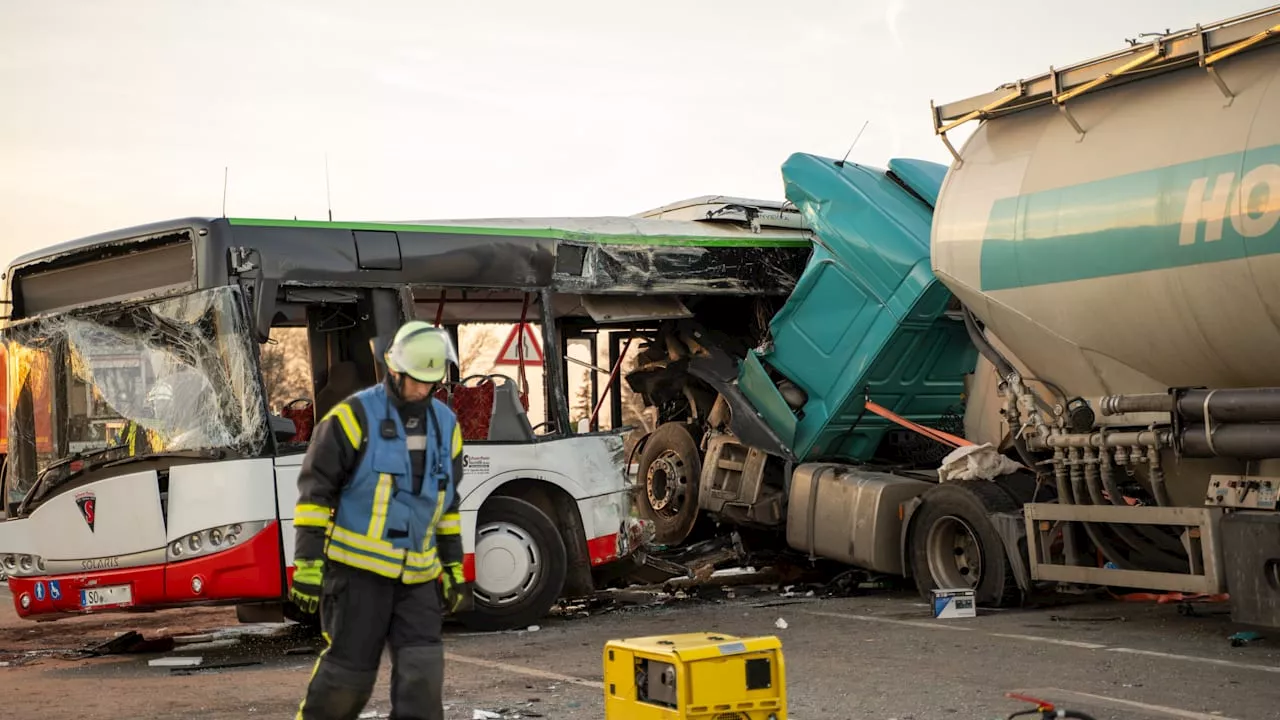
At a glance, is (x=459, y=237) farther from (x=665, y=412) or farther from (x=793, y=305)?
(x=665, y=412)

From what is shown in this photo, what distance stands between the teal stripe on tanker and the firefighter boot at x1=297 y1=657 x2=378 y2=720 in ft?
16.7

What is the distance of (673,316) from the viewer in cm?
1291

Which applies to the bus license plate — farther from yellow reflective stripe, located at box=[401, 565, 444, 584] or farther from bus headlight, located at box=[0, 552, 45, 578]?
yellow reflective stripe, located at box=[401, 565, 444, 584]

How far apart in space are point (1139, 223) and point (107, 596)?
250 inches

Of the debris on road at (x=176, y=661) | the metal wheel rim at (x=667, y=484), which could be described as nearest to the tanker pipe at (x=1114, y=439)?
the metal wheel rim at (x=667, y=484)

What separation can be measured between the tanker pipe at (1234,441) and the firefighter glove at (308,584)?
5.24 m

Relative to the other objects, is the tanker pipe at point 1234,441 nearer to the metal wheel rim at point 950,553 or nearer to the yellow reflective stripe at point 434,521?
the metal wheel rim at point 950,553

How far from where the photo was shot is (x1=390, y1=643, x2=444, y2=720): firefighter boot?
6023 mm

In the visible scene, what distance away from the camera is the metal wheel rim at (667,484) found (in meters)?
14.1

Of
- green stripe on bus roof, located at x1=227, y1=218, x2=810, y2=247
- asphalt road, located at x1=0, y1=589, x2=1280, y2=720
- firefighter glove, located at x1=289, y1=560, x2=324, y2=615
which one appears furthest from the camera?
green stripe on bus roof, located at x1=227, y1=218, x2=810, y2=247

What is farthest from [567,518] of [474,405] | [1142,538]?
[1142,538]

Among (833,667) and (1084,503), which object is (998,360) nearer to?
(1084,503)

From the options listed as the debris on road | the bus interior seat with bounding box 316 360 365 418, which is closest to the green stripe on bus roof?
the bus interior seat with bounding box 316 360 365 418

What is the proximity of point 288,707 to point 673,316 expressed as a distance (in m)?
5.69
